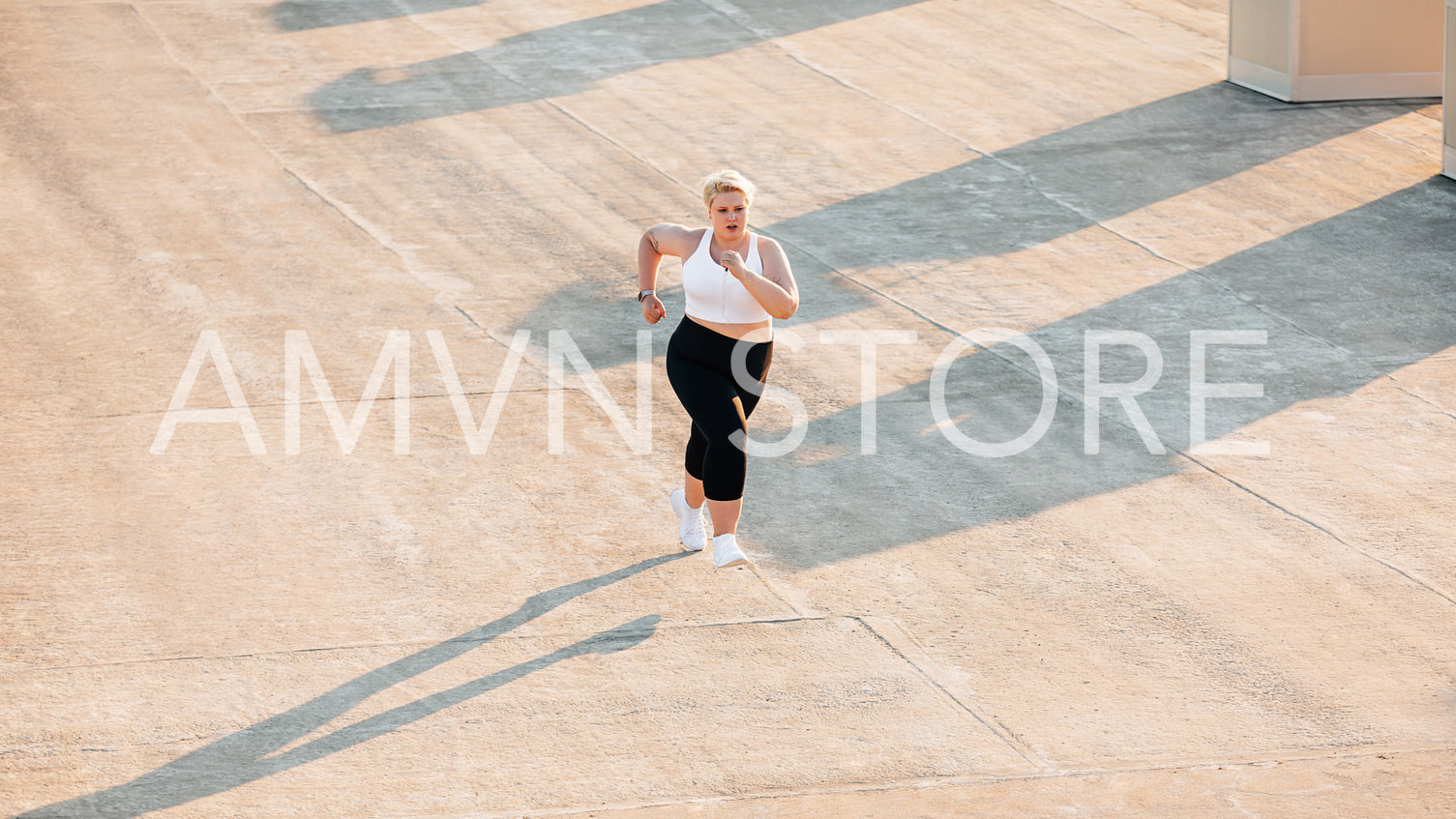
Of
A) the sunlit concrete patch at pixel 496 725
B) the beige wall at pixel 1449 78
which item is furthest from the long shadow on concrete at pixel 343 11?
the sunlit concrete patch at pixel 496 725

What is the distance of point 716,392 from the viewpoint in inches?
259

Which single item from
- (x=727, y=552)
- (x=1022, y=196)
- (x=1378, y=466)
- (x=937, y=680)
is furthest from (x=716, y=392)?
(x=1022, y=196)

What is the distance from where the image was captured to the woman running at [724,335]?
6.49 metres

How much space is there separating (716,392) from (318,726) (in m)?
2.21

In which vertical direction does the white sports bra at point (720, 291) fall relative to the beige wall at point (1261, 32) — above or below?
above

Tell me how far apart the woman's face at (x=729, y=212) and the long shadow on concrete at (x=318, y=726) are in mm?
1751

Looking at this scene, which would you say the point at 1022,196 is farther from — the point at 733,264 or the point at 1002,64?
the point at 733,264

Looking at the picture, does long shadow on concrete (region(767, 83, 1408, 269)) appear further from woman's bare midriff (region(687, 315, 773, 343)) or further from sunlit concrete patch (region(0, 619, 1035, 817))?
sunlit concrete patch (region(0, 619, 1035, 817))

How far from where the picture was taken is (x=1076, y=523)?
300 inches

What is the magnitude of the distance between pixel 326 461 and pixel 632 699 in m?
3.14

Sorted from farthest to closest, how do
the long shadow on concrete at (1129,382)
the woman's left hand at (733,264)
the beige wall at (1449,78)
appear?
the beige wall at (1449,78) → the long shadow on concrete at (1129,382) → the woman's left hand at (733,264)

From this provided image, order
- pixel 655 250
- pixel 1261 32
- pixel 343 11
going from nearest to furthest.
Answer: pixel 655 250
pixel 1261 32
pixel 343 11

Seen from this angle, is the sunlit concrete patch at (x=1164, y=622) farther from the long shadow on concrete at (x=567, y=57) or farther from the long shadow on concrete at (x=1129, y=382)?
the long shadow on concrete at (x=567, y=57)

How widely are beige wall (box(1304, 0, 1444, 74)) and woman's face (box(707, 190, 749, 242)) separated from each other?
35.5ft
